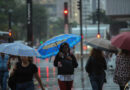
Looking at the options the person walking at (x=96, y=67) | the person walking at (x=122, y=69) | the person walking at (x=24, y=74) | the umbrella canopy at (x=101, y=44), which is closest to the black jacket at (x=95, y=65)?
the person walking at (x=96, y=67)

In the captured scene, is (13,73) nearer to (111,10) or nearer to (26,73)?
(26,73)

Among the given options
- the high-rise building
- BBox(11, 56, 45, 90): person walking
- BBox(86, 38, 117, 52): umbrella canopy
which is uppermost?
the high-rise building

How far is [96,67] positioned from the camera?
904cm

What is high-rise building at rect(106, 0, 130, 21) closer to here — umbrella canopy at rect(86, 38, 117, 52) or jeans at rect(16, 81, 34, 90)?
umbrella canopy at rect(86, 38, 117, 52)

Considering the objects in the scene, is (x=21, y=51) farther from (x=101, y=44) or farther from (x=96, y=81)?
(x=96, y=81)

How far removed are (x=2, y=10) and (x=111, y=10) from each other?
50.1 m

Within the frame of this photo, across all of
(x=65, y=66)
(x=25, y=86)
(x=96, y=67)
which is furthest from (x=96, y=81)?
(x=25, y=86)

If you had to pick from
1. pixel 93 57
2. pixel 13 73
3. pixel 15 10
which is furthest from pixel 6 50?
pixel 15 10

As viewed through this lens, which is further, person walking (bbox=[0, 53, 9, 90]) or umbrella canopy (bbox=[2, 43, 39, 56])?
person walking (bbox=[0, 53, 9, 90])

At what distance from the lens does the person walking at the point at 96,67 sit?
897 centimetres

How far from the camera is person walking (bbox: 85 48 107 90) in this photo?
8.97 metres

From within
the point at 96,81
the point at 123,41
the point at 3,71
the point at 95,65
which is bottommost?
the point at 3,71

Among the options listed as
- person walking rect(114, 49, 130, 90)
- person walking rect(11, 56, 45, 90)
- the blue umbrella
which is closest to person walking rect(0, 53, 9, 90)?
the blue umbrella

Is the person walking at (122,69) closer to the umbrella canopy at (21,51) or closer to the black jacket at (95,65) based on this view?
the black jacket at (95,65)
